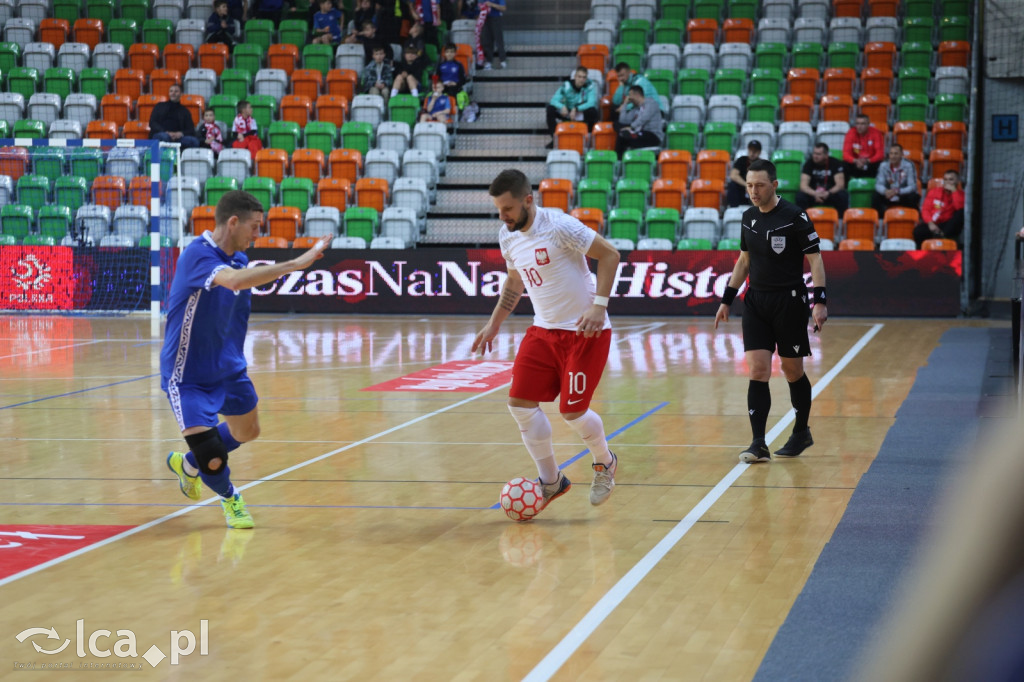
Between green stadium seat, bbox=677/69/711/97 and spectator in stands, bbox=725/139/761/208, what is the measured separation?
8.39ft

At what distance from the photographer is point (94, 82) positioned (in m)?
23.9

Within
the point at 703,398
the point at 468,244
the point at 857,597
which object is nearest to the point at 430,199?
the point at 468,244

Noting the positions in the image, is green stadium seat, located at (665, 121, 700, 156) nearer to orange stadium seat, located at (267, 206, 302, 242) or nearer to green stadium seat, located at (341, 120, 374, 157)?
green stadium seat, located at (341, 120, 374, 157)

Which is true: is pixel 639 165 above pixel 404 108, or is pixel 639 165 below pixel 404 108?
below

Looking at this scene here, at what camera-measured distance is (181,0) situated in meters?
25.8

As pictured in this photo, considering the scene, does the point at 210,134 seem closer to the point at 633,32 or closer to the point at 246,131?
the point at 246,131

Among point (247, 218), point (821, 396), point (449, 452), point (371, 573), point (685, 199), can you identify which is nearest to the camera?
point (371, 573)

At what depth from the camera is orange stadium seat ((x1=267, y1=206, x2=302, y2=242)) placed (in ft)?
67.3

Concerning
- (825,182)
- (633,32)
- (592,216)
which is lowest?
(592,216)

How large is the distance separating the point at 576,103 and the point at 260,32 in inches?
288

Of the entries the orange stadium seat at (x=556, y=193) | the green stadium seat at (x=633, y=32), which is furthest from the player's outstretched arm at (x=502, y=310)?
the green stadium seat at (x=633, y=32)

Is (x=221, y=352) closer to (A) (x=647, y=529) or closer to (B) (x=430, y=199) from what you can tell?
(A) (x=647, y=529)

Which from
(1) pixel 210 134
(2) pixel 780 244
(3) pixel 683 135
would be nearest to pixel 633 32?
(3) pixel 683 135

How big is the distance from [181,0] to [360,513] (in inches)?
860
